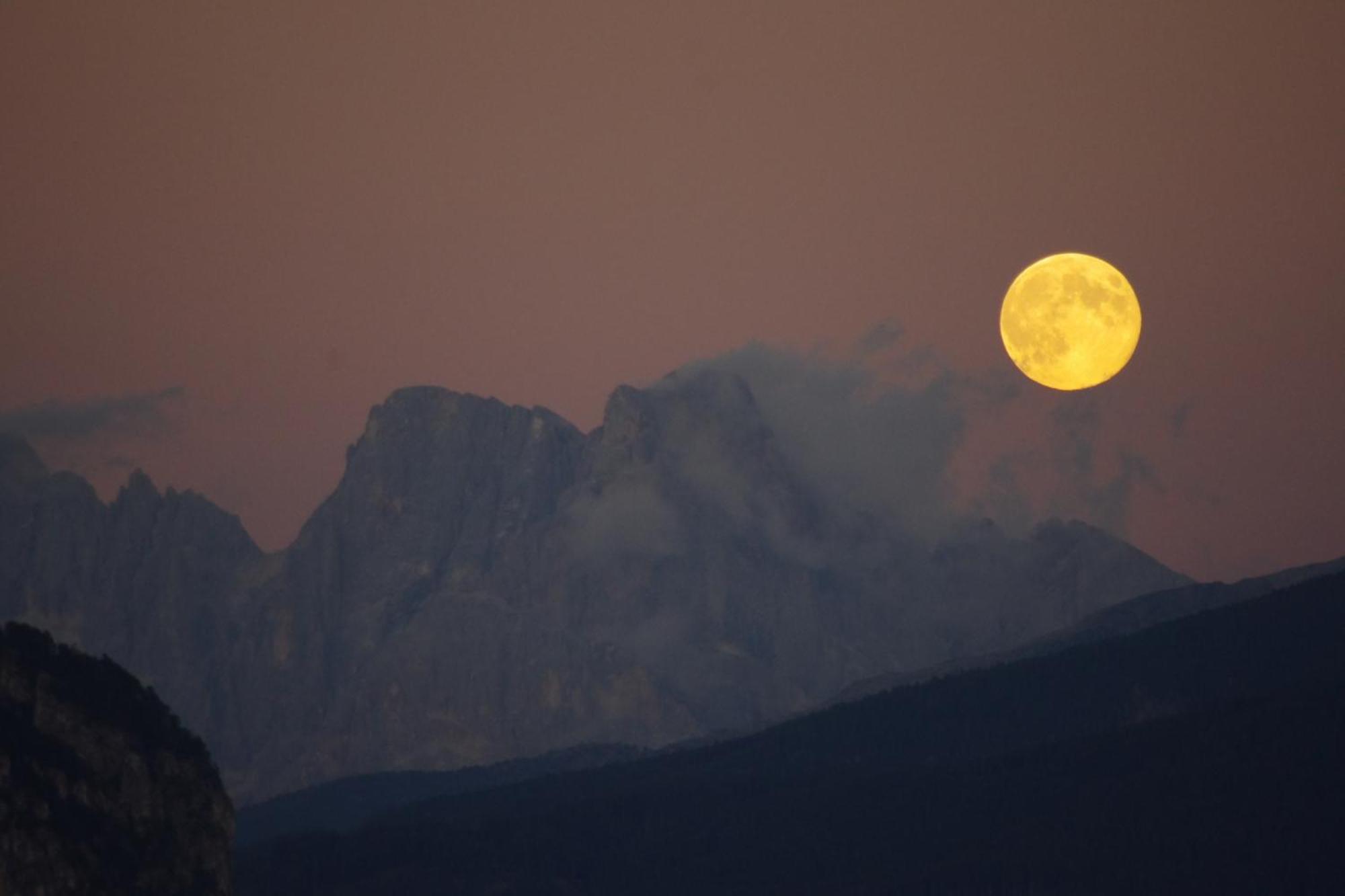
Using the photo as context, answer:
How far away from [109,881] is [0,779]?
12805 millimetres

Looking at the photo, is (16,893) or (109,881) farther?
(109,881)

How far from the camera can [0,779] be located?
628 feet

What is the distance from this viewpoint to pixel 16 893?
7195 inches

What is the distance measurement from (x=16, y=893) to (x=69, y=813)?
17.0 metres

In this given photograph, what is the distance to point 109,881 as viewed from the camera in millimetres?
196875

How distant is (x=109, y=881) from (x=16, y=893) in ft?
48.2

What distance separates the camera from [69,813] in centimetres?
19938

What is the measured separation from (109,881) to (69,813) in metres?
6.81

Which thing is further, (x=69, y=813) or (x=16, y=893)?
(x=69, y=813)
